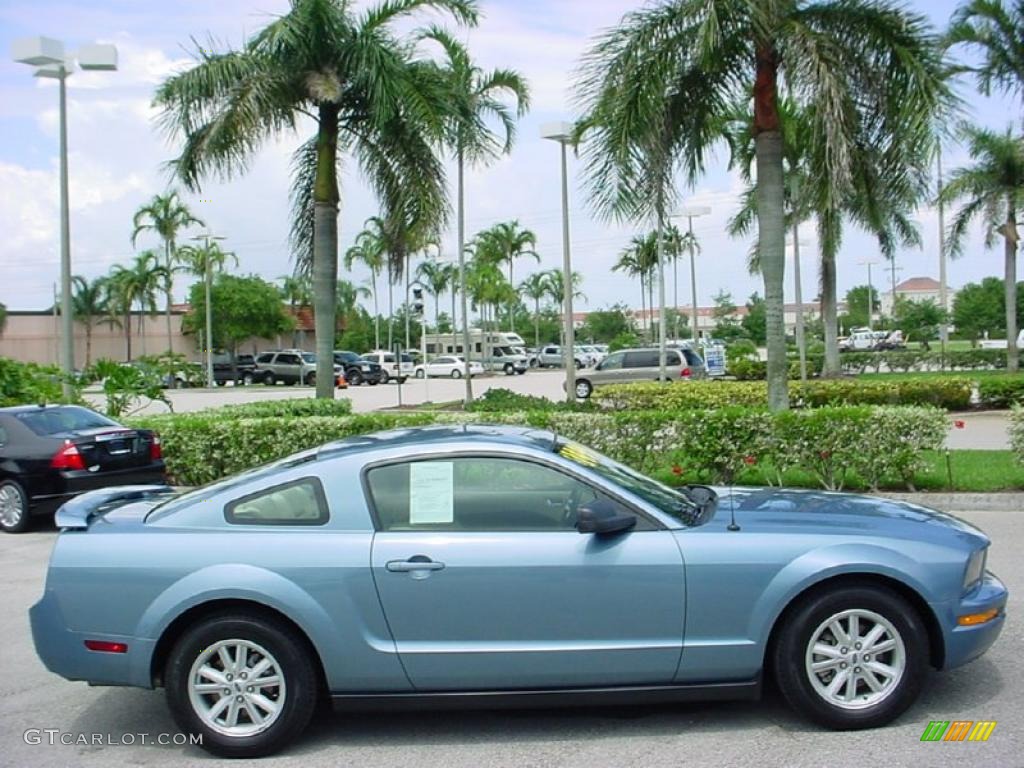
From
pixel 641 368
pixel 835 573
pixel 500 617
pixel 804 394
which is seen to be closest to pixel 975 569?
pixel 835 573

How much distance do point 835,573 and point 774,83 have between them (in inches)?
415

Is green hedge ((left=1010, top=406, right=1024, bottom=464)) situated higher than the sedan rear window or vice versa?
the sedan rear window

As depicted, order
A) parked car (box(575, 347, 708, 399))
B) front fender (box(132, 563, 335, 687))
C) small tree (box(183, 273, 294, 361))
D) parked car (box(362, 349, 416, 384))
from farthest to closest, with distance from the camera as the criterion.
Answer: small tree (box(183, 273, 294, 361)), parked car (box(362, 349, 416, 384)), parked car (box(575, 347, 708, 399)), front fender (box(132, 563, 335, 687))

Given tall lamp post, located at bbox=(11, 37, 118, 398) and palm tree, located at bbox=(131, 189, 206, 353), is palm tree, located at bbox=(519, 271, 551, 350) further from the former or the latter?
tall lamp post, located at bbox=(11, 37, 118, 398)

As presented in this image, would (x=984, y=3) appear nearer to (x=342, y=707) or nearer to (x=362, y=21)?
(x=362, y=21)

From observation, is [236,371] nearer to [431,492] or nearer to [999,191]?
[999,191]

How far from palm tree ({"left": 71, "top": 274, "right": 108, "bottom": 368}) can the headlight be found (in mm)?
61993

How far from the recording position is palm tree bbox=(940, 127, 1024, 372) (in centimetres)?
3139

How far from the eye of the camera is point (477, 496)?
500 centimetres

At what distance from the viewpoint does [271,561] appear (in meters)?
4.79

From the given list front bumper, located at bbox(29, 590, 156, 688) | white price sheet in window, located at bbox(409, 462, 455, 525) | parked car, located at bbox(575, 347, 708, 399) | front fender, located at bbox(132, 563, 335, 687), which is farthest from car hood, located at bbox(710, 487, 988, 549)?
parked car, located at bbox(575, 347, 708, 399)

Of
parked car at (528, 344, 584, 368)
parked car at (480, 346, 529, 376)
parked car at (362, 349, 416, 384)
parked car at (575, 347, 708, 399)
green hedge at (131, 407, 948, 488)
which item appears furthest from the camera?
parked car at (528, 344, 584, 368)

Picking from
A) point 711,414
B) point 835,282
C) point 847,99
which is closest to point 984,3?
point 835,282

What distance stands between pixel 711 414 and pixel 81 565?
26.5 ft
